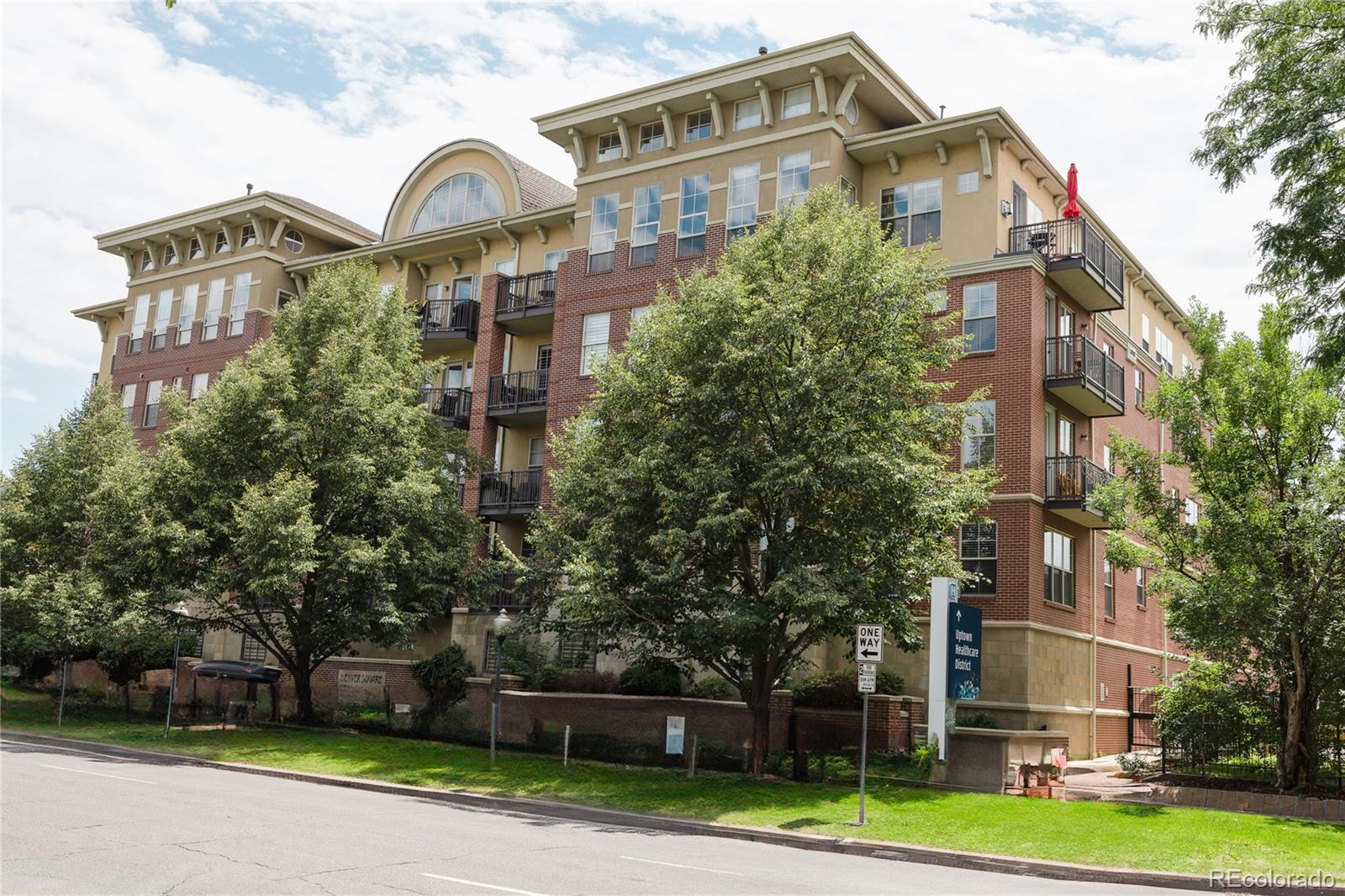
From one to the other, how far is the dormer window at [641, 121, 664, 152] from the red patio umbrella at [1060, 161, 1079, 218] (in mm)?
12154

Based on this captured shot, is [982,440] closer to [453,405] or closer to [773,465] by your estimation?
[773,465]

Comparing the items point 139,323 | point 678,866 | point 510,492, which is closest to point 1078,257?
point 510,492

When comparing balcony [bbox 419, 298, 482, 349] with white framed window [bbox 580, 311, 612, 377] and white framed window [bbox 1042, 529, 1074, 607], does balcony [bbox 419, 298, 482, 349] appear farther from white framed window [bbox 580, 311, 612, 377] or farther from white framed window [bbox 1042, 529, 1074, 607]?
white framed window [bbox 1042, 529, 1074, 607]

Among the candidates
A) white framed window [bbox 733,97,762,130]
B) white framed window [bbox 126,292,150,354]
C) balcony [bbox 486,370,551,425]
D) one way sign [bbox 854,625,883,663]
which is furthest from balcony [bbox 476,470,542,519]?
white framed window [bbox 126,292,150,354]

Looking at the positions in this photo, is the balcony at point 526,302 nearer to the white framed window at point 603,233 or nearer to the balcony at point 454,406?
the white framed window at point 603,233

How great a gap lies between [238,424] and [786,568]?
16.6 metres

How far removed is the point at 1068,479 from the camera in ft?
99.1

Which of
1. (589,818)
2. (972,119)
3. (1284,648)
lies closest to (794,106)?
(972,119)

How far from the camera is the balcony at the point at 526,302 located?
38719 millimetres

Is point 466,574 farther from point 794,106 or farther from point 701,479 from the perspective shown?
point 794,106

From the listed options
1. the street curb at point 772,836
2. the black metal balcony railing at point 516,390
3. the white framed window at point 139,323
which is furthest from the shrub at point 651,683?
the white framed window at point 139,323

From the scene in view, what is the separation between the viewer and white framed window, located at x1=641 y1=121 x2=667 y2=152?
119 feet

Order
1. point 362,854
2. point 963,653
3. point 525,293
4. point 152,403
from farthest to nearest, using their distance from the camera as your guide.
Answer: point 152,403 < point 525,293 < point 963,653 < point 362,854

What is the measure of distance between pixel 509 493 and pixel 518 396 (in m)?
3.32
